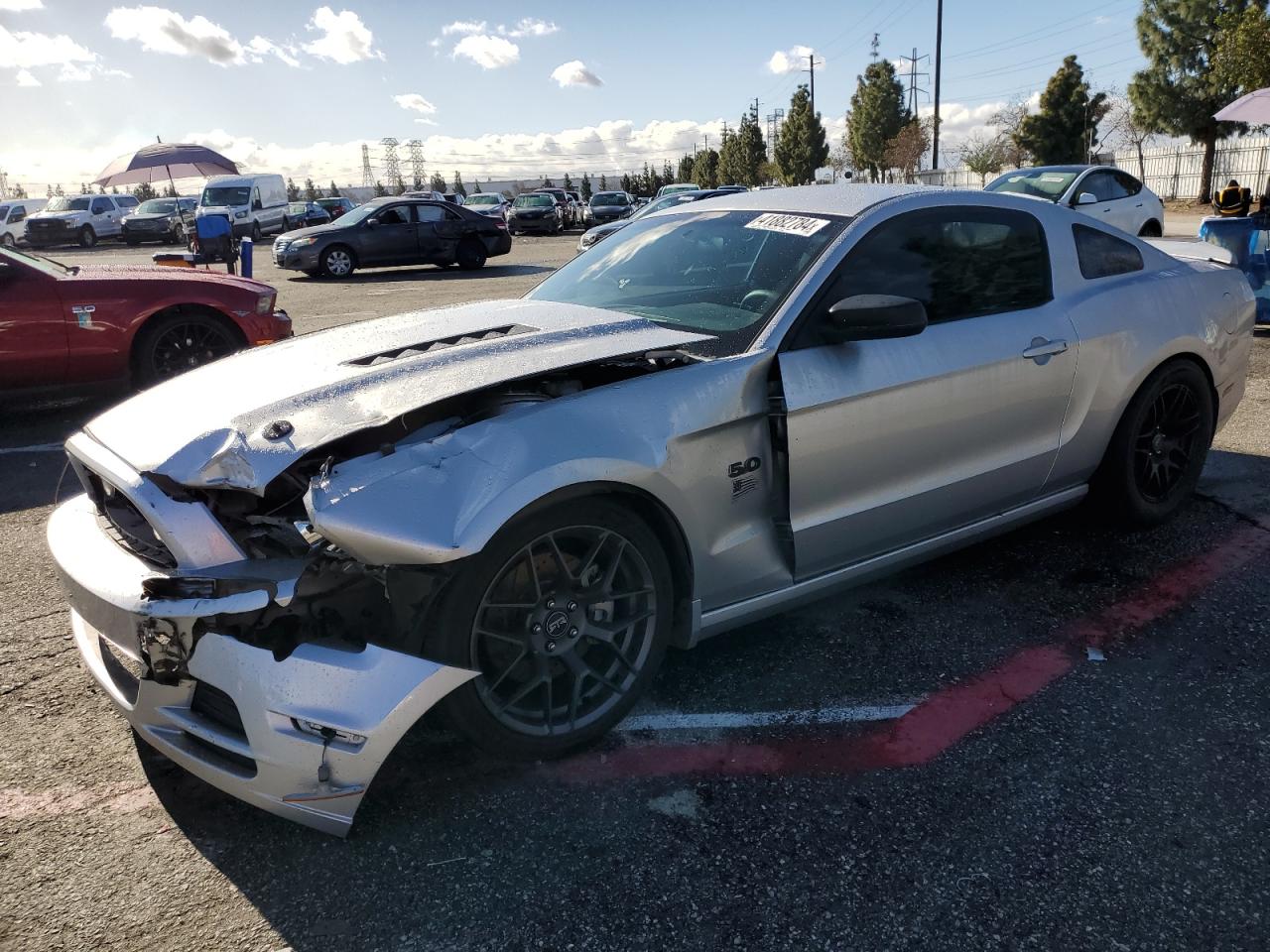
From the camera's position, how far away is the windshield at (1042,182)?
12.8 meters

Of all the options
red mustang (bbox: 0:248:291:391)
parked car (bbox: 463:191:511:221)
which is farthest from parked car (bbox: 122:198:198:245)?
red mustang (bbox: 0:248:291:391)

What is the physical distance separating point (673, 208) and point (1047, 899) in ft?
10.0

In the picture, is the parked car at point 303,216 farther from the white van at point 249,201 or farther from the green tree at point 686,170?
the green tree at point 686,170

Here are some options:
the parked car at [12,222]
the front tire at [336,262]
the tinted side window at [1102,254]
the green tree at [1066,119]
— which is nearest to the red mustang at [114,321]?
the tinted side window at [1102,254]

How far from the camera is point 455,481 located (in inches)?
93.0

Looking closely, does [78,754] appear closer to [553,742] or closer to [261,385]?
[261,385]

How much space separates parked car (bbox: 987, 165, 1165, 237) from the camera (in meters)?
12.7

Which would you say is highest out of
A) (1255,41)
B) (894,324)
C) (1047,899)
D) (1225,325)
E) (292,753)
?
(1255,41)

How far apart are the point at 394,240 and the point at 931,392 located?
18.5 meters

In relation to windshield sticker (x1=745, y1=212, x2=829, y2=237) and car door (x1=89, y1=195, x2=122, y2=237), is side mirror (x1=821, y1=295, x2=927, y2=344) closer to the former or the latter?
windshield sticker (x1=745, y1=212, x2=829, y2=237)

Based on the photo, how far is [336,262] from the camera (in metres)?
19.6

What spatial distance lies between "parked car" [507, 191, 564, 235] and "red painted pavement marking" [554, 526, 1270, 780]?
104 feet

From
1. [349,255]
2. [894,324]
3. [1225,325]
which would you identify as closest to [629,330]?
[894,324]

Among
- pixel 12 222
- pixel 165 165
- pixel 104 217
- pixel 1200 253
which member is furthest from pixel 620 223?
pixel 12 222
